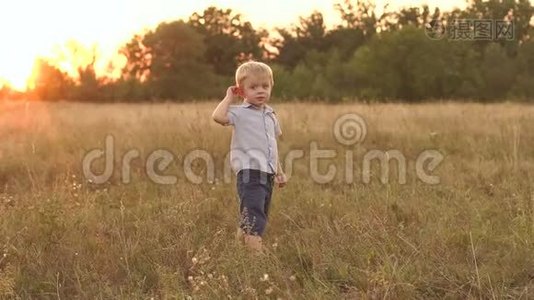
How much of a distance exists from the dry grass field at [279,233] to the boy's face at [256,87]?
0.93 m

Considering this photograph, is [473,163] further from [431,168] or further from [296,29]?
[296,29]

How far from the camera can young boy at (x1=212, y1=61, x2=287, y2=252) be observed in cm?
375

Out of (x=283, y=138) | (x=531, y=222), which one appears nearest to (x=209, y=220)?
(x=531, y=222)

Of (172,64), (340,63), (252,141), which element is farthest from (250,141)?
(172,64)

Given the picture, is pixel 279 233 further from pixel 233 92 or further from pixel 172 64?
pixel 172 64

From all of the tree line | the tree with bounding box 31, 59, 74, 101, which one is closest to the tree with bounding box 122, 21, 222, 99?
the tree line

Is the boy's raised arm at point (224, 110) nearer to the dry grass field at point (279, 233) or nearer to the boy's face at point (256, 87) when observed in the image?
the boy's face at point (256, 87)

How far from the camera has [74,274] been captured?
3.46 m

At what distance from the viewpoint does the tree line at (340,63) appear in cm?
3391

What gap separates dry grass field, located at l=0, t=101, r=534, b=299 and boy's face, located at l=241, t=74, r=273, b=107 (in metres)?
0.93

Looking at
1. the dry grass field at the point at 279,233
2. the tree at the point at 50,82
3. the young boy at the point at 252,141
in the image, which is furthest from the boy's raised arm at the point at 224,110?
the tree at the point at 50,82

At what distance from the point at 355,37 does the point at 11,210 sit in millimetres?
41483

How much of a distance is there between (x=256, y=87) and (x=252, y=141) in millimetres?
352

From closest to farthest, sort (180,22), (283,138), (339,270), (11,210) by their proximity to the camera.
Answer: (339,270)
(11,210)
(283,138)
(180,22)
